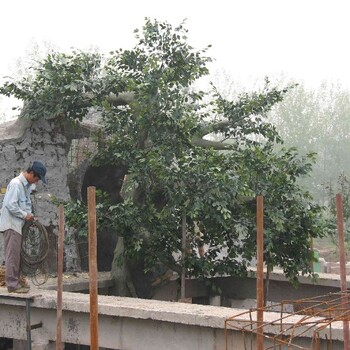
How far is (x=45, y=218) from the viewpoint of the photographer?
1104cm

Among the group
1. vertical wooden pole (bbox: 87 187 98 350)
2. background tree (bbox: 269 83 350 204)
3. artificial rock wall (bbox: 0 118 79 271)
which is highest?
background tree (bbox: 269 83 350 204)

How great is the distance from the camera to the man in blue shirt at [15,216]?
831 centimetres

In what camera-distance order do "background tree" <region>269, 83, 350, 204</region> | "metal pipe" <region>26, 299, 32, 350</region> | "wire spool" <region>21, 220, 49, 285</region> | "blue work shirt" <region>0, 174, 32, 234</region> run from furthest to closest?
"background tree" <region>269, 83, 350, 204</region>, "wire spool" <region>21, 220, 49, 285</region>, "blue work shirt" <region>0, 174, 32, 234</region>, "metal pipe" <region>26, 299, 32, 350</region>

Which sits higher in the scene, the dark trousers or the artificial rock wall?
the artificial rock wall

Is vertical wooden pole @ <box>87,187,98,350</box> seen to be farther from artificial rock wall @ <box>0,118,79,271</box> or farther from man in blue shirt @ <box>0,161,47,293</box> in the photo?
artificial rock wall @ <box>0,118,79,271</box>

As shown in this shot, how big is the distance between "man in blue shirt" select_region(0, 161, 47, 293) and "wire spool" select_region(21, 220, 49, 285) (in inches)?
9.1

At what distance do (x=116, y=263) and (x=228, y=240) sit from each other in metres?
1.82

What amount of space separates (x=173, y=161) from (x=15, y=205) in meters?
2.30

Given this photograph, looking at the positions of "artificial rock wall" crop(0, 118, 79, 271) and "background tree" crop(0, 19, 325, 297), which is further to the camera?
"artificial rock wall" crop(0, 118, 79, 271)

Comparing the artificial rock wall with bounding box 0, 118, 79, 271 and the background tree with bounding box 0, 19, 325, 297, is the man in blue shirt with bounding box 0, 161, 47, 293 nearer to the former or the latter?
the background tree with bounding box 0, 19, 325, 297

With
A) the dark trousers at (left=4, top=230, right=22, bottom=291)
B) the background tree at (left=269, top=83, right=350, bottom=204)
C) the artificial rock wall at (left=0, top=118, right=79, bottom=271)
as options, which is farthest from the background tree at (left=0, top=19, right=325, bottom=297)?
the background tree at (left=269, top=83, right=350, bottom=204)

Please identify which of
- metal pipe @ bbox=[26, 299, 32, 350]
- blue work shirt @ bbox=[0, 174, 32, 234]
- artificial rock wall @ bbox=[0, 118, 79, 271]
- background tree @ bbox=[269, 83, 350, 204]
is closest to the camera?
metal pipe @ bbox=[26, 299, 32, 350]

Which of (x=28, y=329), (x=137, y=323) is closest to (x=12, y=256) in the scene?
(x=28, y=329)

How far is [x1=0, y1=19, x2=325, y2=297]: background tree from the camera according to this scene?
9.20m
